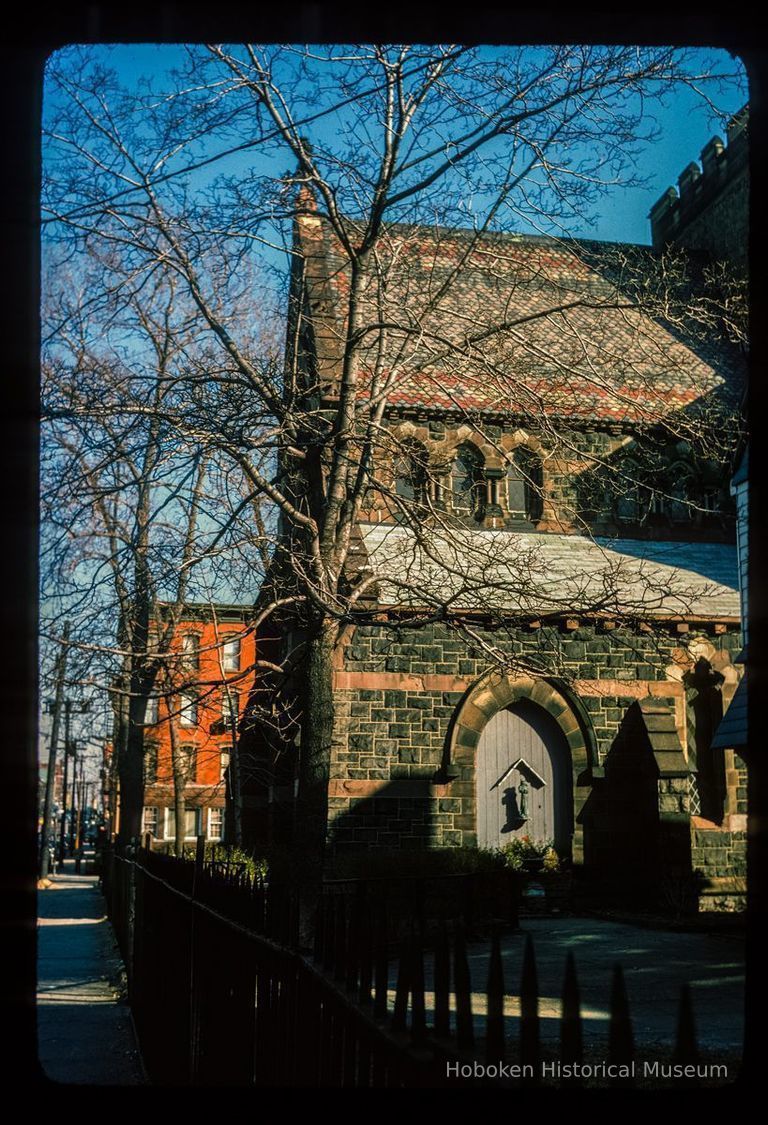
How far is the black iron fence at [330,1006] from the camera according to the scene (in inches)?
79.2

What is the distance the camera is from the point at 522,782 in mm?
18234

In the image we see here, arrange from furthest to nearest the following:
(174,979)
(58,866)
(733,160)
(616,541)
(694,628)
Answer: (58,866) → (733,160) → (616,541) → (694,628) → (174,979)

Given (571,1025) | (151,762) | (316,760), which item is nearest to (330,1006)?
(571,1025)

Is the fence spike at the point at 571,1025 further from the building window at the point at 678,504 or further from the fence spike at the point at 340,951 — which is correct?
the building window at the point at 678,504

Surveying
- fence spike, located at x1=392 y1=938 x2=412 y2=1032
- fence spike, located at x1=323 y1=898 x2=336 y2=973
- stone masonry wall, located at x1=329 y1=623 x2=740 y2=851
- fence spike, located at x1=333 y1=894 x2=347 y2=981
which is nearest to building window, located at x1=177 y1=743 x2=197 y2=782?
stone masonry wall, located at x1=329 y1=623 x2=740 y2=851

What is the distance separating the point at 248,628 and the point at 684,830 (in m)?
12.2

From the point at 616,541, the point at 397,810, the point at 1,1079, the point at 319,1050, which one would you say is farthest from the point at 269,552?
the point at 616,541

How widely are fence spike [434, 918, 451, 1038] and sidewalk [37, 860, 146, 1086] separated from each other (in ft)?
3.72

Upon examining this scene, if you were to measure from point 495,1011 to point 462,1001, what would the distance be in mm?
180

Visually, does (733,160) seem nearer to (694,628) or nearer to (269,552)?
(694,628)

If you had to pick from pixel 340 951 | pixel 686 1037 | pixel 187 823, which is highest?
pixel 686 1037

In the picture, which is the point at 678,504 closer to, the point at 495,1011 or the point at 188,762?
the point at 188,762

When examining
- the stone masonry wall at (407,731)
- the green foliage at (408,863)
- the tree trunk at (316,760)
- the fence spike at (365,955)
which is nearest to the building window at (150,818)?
the stone masonry wall at (407,731)

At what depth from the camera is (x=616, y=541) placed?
20875 mm
